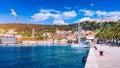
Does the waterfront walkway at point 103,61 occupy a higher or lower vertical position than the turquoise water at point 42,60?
higher

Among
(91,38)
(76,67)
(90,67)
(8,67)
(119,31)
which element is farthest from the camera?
(91,38)

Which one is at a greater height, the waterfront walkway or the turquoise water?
the waterfront walkway

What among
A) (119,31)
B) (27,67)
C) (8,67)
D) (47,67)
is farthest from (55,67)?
(119,31)

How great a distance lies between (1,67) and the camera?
3169 centimetres

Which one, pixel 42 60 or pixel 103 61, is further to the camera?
pixel 42 60

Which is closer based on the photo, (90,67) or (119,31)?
(90,67)

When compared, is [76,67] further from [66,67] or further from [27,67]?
[27,67]

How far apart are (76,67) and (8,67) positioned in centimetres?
880

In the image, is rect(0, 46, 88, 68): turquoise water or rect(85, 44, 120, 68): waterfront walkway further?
rect(0, 46, 88, 68): turquoise water

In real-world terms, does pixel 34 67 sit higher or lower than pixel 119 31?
lower

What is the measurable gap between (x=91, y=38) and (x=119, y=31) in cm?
10334

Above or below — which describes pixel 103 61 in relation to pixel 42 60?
above

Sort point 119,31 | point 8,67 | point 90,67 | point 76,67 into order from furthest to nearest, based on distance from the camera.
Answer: point 119,31
point 8,67
point 76,67
point 90,67

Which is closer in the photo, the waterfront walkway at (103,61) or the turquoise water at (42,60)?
the waterfront walkway at (103,61)
